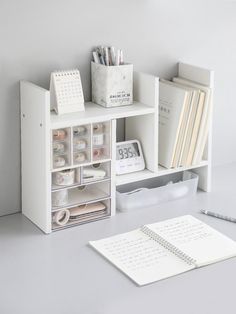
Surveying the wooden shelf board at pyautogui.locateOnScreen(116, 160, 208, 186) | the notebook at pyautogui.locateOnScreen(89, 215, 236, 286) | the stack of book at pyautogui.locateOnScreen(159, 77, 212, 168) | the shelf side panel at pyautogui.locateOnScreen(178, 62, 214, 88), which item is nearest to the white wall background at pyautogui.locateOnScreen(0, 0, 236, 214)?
the shelf side panel at pyautogui.locateOnScreen(178, 62, 214, 88)

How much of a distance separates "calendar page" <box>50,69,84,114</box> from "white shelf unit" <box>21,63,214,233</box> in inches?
1.0

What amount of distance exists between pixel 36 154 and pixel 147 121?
1.19 feet

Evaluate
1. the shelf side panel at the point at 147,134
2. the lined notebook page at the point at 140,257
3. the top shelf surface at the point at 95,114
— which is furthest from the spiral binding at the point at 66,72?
the lined notebook page at the point at 140,257

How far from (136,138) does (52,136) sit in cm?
35

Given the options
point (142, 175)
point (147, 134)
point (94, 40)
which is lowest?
point (142, 175)

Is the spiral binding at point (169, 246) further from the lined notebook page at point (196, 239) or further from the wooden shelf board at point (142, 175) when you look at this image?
the wooden shelf board at point (142, 175)

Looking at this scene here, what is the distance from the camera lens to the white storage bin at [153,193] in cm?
200

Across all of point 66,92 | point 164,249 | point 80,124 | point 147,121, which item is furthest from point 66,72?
point 164,249

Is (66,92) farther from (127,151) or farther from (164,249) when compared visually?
(164,249)

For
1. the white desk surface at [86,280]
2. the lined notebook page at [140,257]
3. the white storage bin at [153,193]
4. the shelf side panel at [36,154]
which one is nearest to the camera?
the white desk surface at [86,280]

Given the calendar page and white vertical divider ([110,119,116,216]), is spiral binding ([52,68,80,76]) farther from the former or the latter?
white vertical divider ([110,119,116,216])

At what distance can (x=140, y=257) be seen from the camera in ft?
5.54

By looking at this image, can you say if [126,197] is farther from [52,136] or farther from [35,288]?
[35,288]

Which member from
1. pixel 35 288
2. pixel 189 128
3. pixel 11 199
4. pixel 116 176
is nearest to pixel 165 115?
pixel 189 128
